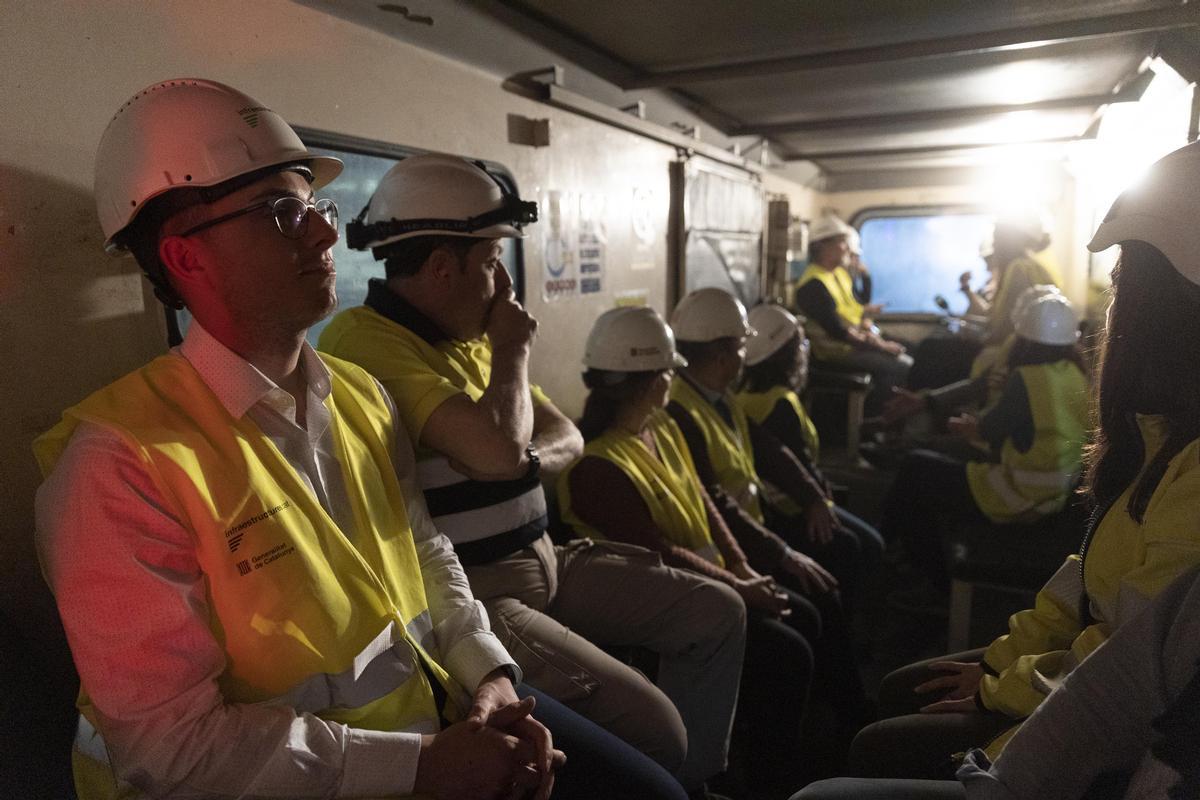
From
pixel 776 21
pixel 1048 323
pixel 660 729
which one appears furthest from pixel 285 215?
pixel 1048 323

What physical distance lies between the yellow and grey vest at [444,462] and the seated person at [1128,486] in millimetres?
958

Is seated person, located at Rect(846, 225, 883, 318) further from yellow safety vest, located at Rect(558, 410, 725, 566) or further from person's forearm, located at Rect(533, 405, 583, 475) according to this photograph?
person's forearm, located at Rect(533, 405, 583, 475)

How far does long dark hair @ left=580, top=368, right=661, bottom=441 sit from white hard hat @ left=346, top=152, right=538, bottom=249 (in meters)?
0.78

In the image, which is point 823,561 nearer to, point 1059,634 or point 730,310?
point 730,310

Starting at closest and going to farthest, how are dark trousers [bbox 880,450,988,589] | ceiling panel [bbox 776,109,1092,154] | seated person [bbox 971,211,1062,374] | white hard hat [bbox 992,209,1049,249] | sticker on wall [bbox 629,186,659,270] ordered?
dark trousers [bbox 880,450,988,589]
sticker on wall [bbox 629,186,659,270]
ceiling panel [bbox 776,109,1092,154]
seated person [bbox 971,211,1062,374]
white hard hat [bbox 992,209,1049,249]

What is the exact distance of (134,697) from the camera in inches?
41.7

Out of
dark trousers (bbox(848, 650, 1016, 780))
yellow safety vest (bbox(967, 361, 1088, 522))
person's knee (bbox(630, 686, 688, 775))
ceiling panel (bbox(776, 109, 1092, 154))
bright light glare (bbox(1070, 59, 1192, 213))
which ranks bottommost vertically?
person's knee (bbox(630, 686, 688, 775))

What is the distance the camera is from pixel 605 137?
361cm

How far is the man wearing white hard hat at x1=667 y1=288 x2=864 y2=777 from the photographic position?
281 centimetres

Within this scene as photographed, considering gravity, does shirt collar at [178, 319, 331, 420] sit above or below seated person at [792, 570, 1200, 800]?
above

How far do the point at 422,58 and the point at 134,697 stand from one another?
6.79ft

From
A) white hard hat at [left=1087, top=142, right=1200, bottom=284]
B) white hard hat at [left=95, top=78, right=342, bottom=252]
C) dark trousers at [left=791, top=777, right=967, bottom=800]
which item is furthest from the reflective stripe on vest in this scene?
white hard hat at [left=1087, top=142, right=1200, bottom=284]

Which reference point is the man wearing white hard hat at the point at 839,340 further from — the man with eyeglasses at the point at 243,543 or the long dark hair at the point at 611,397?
the man with eyeglasses at the point at 243,543

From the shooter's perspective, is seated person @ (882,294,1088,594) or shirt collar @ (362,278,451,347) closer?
shirt collar @ (362,278,451,347)
